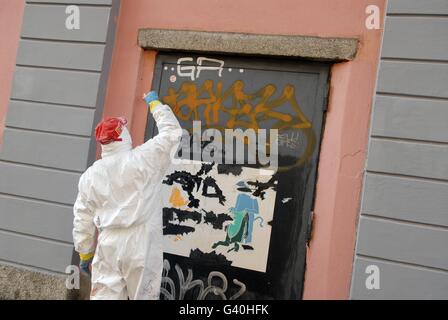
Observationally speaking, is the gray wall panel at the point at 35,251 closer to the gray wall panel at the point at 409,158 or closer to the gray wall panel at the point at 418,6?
the gray wall panel at the point at 409,158

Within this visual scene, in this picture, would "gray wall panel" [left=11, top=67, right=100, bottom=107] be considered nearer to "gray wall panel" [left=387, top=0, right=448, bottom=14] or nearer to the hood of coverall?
the hood of coverall

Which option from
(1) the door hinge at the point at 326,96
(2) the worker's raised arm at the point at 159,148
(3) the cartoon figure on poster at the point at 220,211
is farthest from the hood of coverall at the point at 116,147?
(1) the door hinge at the point at 326,96

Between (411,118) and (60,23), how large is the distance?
345 cm

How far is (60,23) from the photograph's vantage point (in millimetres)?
5090

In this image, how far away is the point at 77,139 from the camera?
4.90m

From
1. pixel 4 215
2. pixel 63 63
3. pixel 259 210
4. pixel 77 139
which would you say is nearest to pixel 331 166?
pixel 259 210

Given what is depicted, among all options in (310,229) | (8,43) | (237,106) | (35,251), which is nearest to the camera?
(310,229)

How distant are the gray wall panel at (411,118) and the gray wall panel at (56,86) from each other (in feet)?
8.60

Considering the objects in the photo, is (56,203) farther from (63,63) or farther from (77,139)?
(63,63)

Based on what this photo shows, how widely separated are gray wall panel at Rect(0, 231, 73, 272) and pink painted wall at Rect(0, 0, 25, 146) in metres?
1.09

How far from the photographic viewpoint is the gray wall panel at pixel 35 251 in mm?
4848

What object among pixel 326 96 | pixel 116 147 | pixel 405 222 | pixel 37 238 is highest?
pixel 326 96

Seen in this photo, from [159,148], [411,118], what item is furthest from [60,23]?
[411,118]

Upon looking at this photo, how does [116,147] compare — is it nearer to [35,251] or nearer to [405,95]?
[35,251]
